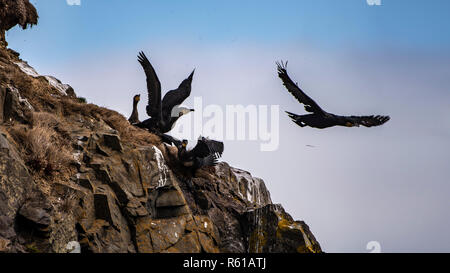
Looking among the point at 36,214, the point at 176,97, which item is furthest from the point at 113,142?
the point at 176,97

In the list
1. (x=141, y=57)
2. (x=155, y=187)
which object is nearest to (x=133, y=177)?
(x=155, y=187)

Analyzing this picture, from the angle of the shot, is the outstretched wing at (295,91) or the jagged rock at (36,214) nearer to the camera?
the jagged rock at (36,214)

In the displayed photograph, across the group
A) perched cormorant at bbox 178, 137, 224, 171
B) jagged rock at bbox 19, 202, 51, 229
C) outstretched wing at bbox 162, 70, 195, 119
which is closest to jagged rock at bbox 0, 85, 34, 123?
jagged rock at bbox 19, 202, 51, 229

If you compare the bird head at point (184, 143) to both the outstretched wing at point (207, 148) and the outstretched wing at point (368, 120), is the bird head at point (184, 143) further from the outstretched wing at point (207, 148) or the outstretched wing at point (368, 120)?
the outstretched wing at point (368, 120)

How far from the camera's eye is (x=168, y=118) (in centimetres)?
1371

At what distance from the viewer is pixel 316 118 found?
36.2 feet

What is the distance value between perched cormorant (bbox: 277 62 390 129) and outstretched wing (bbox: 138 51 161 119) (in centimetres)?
356

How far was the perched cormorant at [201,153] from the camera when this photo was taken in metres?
10.9

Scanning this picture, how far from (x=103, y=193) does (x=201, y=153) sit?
146 inches

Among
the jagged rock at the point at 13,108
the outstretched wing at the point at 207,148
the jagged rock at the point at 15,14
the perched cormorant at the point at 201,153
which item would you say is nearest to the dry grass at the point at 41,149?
the jagged rock at the point at 13,108

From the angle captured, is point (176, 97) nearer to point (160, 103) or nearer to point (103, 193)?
point (160, 103)

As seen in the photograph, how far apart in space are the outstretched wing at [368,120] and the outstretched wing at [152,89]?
5048 millimetres

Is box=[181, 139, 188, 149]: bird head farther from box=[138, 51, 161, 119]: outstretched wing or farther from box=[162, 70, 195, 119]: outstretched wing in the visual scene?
box=[162, 70, 195, 119]: outstretched wing
